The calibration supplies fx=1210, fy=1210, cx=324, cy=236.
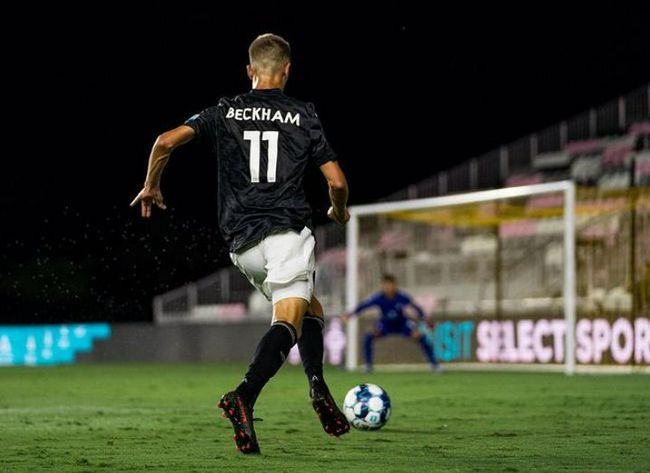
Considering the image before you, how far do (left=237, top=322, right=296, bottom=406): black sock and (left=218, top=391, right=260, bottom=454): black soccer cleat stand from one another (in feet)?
0.16

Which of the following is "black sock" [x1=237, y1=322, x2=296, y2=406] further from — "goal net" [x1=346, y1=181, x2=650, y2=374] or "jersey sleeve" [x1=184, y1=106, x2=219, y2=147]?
"goal net" [x1=346, y1=181, x2=650, y2=374]

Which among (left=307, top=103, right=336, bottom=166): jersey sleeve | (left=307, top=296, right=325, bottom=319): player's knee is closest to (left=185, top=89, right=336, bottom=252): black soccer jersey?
(left=307, top=103, right=336, bottom=166): jersey sleeve

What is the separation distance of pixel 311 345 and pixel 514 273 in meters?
14.7

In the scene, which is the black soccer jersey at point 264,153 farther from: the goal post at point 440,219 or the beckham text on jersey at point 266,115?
the goal post at point 440,219

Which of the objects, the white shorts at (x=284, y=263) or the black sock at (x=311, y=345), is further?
the black sock at (x=311, y=345)

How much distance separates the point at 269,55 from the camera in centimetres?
604

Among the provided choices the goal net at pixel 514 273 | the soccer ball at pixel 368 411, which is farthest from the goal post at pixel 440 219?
the soccer ball at pixel 368 411

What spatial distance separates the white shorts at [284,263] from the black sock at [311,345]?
1.63ft

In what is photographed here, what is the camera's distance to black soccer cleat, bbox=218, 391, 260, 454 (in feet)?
18.2

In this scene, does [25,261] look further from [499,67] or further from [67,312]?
[499,67]

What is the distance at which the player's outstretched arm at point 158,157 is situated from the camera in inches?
226

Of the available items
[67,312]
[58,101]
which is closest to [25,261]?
[67,312]

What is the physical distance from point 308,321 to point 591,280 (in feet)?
38.3

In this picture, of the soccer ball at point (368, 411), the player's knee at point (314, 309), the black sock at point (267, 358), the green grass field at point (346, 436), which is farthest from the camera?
the soccer ball at point (368, 411)
